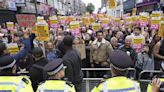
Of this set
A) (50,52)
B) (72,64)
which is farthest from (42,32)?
(72,64)

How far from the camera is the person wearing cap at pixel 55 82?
3.75m

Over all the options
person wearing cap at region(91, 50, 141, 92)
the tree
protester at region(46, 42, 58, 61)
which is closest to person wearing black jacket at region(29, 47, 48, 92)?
person wearing cap at region(91, 50, 141, 92)

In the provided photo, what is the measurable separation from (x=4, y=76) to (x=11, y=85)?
215 mm

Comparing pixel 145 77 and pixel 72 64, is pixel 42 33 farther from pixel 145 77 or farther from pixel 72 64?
pixel 145 77

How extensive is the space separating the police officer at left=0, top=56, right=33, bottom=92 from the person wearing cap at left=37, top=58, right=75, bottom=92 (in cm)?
26

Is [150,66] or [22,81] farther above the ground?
[22,81]

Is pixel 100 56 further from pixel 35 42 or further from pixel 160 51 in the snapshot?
pixel 35 42

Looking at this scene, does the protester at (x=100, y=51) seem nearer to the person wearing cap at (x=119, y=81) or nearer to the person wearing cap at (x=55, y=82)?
the person wearing cap at (x=55, y=82)

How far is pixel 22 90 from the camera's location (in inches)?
154

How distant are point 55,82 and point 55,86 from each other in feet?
0.22

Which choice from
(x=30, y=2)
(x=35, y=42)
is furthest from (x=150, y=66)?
(x=30, y=2)

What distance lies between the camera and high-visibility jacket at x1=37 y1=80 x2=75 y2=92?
3738 mm

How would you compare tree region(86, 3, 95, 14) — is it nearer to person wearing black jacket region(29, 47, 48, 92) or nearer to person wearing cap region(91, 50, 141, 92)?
person wearing black jacket region(29, 47, 48, 92)

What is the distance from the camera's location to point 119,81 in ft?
11.7
